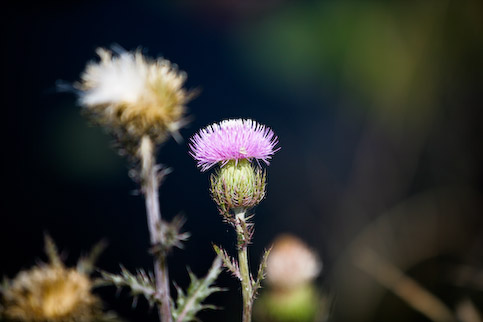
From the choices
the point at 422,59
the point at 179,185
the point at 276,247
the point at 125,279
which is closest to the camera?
the point at 125,279

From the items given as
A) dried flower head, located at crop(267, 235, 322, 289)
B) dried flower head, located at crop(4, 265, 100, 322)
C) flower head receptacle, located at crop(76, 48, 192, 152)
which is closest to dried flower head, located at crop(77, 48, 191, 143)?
flower head receptacle, located at crop(76, 48, 192, 152)

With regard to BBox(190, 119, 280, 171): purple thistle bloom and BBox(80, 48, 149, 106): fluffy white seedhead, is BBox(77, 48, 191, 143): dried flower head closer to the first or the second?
BBox(80, 48, 149, 106): fluffy white seedhead

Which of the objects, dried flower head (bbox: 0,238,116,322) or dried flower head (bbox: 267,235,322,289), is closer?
dried flower head (bbox: 0,238,116,322)

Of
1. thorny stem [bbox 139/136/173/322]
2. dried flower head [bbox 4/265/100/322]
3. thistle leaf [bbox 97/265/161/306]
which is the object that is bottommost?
dried flower head [bbox 4/265/100/322]

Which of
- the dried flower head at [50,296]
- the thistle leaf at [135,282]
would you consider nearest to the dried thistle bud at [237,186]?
the thistle leaf at [135,282]

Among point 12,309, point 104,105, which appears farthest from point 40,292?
point 104,105

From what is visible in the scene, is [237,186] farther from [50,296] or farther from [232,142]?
[50,296]

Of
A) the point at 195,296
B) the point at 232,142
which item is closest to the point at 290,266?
the point at 195,296

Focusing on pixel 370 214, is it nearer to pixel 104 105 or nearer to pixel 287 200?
pixel 287 200
